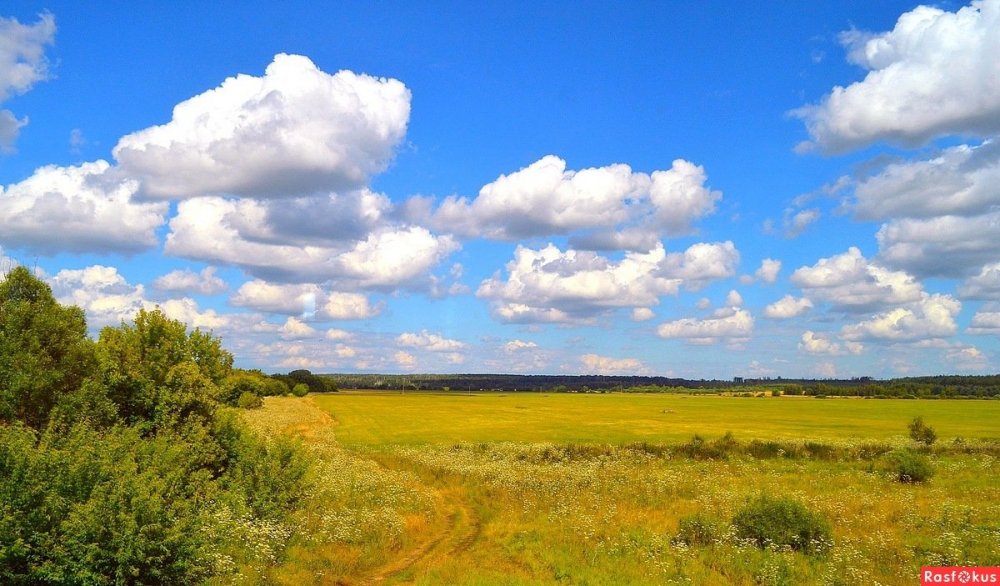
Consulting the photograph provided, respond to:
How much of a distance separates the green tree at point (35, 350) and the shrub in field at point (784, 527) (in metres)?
28.9

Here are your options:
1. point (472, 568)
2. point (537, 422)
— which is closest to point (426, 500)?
point (472, 568)

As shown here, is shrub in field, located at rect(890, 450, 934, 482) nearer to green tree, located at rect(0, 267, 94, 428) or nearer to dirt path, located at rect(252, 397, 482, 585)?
dirt path, located at rect(252, 397, 482, 585)

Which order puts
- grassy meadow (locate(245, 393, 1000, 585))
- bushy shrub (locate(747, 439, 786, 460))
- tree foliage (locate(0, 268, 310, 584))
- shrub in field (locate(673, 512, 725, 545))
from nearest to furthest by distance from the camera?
1. tree foliage (locate(0, 268, 310, 584))
2. grassy meadow (locate(245, 393, 1000, 585))
3. shrub in field (locate(673, 512, 725, 545))
4. bushy shrub (locate(747, 439, 786, 460))

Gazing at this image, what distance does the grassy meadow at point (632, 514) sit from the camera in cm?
2067

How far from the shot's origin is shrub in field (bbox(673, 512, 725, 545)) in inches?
938

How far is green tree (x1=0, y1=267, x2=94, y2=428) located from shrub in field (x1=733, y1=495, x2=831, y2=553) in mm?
28862

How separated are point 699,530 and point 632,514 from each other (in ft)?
14.8

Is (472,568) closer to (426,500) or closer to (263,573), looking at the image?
(263,573)

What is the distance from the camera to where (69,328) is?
27.4 m

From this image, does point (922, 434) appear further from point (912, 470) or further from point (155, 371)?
point (155, 371)

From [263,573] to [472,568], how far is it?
22.3 feet

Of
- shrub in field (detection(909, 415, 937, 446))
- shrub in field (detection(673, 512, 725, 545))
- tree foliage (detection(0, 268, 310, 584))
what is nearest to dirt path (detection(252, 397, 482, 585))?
tree foliage (detection(0, 268, 310, 584))

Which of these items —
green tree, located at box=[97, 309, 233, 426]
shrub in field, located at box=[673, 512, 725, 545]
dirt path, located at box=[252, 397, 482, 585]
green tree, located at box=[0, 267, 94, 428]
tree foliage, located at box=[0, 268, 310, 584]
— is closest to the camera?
tree foliage, located at box=[0, 268, 310, 584]

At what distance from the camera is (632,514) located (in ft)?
93.9
